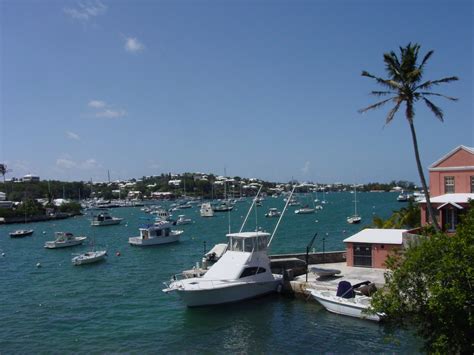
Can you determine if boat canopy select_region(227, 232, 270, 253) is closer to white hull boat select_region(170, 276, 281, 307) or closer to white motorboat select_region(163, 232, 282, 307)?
white motorboat select_region(163, 232, 282, 307)

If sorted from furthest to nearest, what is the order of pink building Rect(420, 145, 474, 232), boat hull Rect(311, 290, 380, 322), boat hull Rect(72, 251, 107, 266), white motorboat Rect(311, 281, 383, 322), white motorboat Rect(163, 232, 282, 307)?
boat hull Rect(72, 251, 107, 266), pink building Rect(420, 145, 474, 232), white motorboat Rect(163, 232, 282, 307), white motorboat Rect(311, 281, 383, 322), boat hull Rect(311, 290, 380, 322)

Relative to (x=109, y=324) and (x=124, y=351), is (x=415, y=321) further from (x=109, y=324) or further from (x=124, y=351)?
(x=109, y=324)

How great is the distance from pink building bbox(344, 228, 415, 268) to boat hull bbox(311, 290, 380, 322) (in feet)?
24.9

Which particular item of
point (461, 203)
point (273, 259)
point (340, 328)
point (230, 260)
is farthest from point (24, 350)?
point (461, 203)

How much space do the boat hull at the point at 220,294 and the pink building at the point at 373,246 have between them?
7.82m

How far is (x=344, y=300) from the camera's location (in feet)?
86.9

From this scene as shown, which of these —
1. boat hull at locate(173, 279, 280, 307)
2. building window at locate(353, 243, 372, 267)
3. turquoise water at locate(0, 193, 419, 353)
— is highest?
building window at locate(353, 243, 372, 267)

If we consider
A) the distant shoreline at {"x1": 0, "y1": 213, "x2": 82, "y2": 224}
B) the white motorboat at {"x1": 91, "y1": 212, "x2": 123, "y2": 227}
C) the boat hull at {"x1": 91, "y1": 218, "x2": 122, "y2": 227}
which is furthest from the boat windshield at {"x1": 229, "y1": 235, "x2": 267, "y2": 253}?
the distant shoreline at {"x1": 0, "y1": 213, "x2": 82, "y2": 224}

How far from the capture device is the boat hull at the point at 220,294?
29656mm

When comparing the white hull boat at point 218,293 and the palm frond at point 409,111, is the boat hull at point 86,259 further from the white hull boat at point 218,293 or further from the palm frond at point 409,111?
the palm frond at point 409,111

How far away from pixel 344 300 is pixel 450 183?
1789 cm

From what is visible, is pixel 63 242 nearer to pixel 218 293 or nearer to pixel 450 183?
pixel 218 293

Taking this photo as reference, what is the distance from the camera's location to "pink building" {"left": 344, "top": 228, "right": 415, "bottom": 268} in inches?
1320

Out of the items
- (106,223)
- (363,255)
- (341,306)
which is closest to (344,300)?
(341,306)
